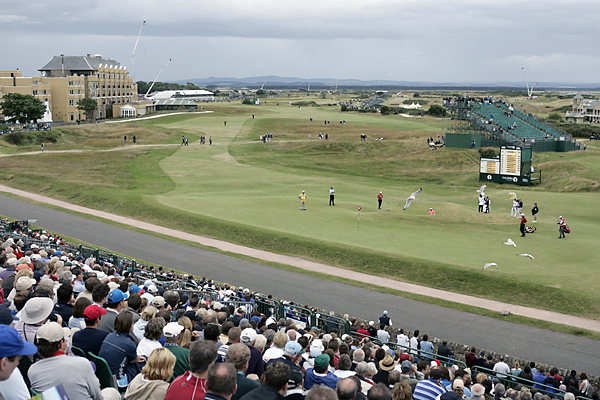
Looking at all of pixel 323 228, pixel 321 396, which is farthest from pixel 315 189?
pixel 321 396

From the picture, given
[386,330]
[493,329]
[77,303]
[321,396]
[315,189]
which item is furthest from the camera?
[315,189]

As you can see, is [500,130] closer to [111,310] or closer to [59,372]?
[111,310]

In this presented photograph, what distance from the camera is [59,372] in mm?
6930

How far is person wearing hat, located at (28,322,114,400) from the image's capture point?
687cm

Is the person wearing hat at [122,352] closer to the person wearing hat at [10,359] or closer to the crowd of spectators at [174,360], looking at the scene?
the crowd of spectators at [174,360]

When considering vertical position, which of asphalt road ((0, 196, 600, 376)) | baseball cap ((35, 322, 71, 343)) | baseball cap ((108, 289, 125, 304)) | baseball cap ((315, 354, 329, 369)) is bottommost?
asphalt road ((0, 196, 600, 376))

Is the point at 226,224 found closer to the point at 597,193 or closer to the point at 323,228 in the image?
the point at 323,228

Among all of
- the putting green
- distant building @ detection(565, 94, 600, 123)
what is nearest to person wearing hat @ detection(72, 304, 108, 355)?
the putting green

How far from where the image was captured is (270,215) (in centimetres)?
4016

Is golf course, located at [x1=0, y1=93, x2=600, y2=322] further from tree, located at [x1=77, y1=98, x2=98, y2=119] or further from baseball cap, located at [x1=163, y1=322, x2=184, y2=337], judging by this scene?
tree, located at [x1=77, y1=98, x2=98, y2=119]

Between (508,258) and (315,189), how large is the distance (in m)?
26.7

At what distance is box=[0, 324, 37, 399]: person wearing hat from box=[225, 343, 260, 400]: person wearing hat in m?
2.56

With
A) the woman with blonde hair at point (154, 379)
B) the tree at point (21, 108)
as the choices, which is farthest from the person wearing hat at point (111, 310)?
the tree at point (21, 108)

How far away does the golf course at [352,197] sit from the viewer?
27688mm
